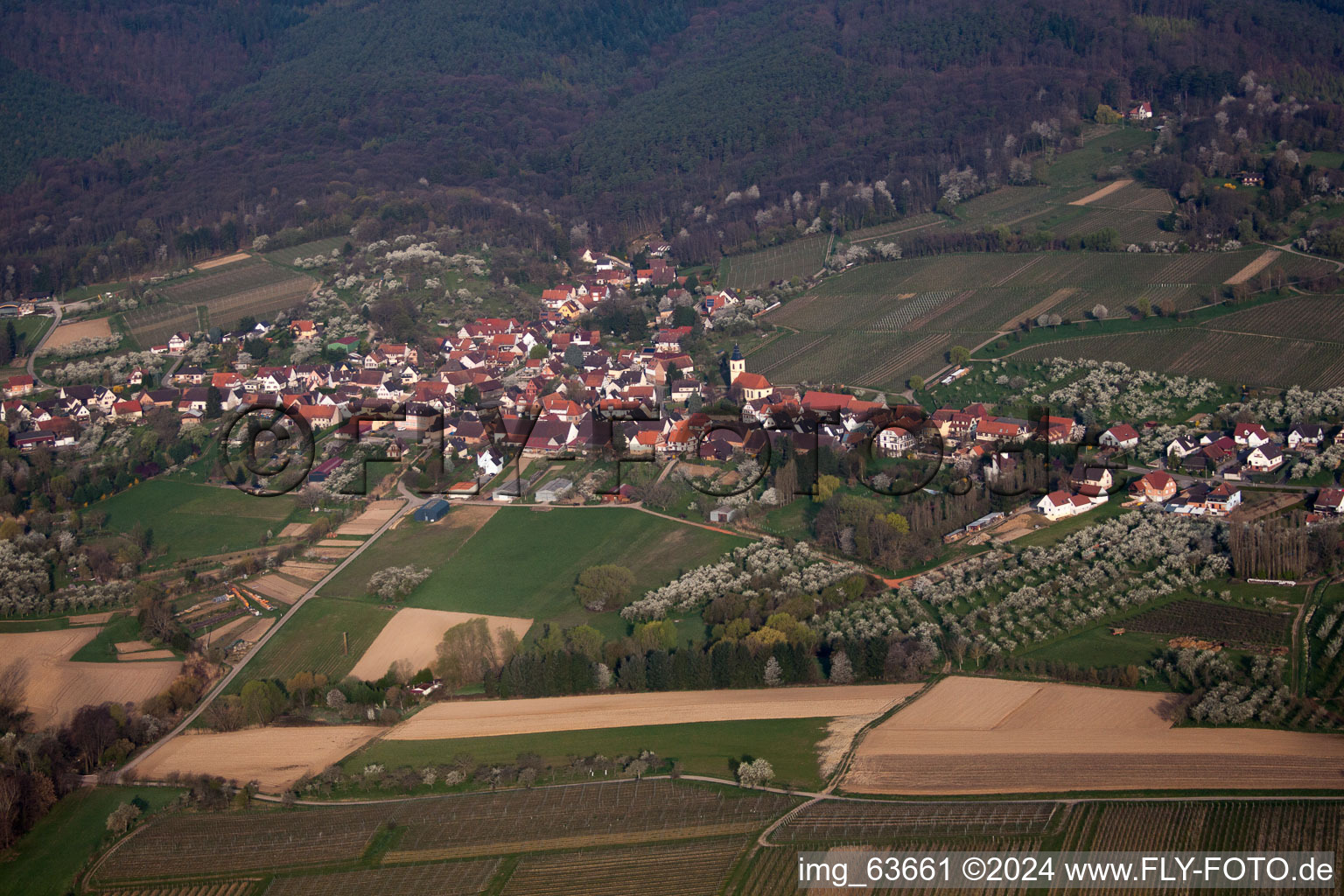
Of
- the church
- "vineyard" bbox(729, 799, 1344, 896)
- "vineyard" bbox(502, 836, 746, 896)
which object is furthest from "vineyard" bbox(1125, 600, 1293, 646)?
the church

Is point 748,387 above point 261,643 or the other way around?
above

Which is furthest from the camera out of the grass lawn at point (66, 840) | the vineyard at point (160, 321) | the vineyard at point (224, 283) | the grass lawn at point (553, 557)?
the vineyard at point (224, 283)

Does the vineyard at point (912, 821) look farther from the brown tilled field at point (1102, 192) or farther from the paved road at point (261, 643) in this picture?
the brown tilled field at point (1102, 192)

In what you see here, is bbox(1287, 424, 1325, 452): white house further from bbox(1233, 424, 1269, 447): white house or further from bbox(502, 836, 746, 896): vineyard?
bbox(502, 836, 746, 896): vineyard

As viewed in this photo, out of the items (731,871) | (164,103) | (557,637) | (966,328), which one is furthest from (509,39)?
(731,871)

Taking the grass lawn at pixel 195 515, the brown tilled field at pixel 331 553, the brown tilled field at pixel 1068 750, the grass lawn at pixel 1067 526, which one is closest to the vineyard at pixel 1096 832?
the brown tilled field at pixel 1068 750

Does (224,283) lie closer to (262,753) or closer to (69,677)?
(69,677)

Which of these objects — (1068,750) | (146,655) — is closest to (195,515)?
(146,655)
